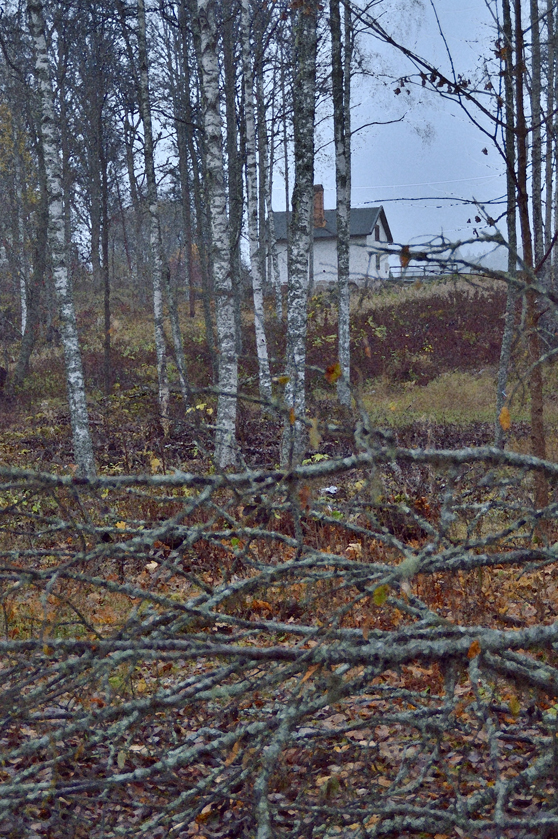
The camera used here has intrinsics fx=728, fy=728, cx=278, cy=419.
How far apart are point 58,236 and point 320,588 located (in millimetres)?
6442

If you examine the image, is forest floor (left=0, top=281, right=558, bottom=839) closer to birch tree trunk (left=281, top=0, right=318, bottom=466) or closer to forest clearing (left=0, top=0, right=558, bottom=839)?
forest clearing (left=0, top=0, right=558, bottom=839)

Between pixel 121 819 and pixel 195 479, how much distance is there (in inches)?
114

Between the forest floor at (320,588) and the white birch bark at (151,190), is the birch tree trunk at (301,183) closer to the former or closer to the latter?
the forest floor at (320,588)

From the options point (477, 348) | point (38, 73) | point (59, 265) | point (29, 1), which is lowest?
point (477, 348)

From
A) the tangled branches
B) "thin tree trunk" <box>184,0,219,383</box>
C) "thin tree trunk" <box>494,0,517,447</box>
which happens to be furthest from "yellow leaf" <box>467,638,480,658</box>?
"thin tree trunk" <box>184,0,219,383</box>

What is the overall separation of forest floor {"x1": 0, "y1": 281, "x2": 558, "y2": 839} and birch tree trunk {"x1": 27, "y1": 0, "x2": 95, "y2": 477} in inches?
25.3

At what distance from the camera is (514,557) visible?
2494 millimetres

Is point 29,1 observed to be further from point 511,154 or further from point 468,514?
point 468,514

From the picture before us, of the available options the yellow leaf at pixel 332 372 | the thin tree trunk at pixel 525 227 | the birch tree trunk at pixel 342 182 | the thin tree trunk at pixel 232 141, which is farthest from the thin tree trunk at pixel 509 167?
the thin tree trunk at pixel 232 141

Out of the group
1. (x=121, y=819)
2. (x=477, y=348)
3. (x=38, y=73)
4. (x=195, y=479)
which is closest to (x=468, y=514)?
(x=121, y=819)

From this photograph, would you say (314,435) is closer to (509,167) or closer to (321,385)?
(509,167)

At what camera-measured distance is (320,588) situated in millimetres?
6805

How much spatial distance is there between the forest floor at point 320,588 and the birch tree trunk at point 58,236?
0.64m

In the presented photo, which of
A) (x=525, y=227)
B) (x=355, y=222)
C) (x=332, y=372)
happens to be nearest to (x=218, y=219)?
(x=525, y=227)
